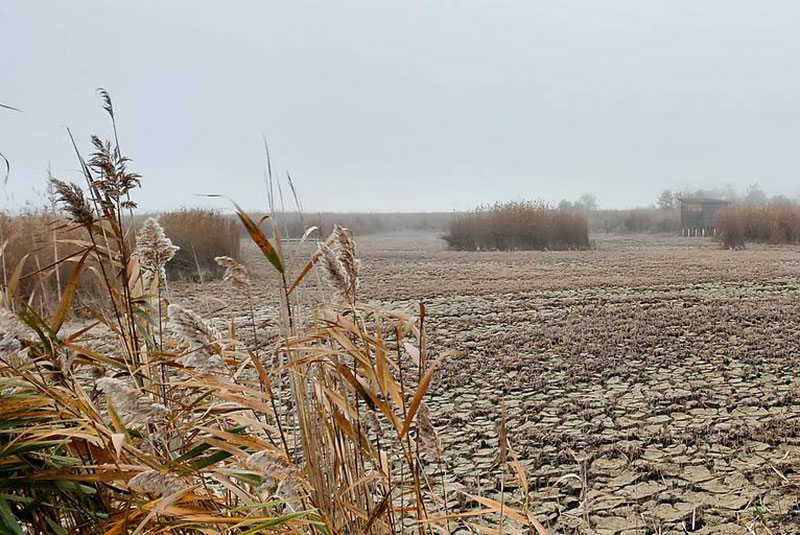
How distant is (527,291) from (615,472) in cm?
489

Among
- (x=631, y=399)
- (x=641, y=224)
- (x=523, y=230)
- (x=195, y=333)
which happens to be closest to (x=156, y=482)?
(x=195, y=333)

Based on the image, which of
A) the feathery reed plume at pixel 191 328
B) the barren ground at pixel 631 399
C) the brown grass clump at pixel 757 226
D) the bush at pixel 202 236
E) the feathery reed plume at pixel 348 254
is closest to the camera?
the feathery reed plume at pixel 191 328

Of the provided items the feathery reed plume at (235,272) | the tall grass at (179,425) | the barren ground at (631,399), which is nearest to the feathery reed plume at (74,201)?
the tall grass at (179,425)

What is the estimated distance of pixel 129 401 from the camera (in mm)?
781

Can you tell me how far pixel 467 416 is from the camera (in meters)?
3.10

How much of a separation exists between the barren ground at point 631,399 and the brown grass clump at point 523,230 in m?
9.20

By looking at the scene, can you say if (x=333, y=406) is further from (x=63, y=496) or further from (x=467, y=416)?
(x=467, y=416)

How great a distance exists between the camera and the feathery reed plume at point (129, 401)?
76cm

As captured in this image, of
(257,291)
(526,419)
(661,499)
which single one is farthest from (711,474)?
(257,291)

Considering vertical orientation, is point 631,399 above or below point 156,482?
below

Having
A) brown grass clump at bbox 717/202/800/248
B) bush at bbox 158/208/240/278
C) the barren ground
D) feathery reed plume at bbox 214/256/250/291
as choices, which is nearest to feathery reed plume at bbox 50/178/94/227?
feathery reed plume at bbox 214/256/250/291

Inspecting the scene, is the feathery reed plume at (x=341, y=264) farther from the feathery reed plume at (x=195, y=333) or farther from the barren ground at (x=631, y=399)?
the barren ground at (x=631, y=399)

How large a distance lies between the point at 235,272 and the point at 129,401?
1.23 ft

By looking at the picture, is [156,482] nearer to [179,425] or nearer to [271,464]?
[271,464]
